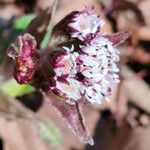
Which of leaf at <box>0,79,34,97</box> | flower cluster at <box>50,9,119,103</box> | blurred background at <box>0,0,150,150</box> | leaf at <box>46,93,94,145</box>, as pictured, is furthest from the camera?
blurred background at <box>0,0,150,150</box>

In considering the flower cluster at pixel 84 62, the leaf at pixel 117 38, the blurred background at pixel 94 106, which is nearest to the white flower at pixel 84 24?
the flower cluster at pixel 84 62

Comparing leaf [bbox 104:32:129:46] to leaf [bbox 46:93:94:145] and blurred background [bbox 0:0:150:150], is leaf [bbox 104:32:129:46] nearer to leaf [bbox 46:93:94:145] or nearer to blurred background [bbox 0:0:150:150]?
leaf [bbox 46:93:94:145]

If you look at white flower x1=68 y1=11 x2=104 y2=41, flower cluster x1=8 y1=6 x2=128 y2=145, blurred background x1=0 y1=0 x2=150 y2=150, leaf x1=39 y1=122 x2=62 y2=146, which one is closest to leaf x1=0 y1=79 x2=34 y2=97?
blurred background x1=0 y1=0 x2=150 y2=150

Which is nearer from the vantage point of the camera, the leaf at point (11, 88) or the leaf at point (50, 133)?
the leaf at point (11, 88)

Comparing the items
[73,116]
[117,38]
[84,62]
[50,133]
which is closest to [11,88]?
[50,133]

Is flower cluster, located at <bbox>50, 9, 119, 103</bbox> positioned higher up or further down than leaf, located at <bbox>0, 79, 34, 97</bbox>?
higher up

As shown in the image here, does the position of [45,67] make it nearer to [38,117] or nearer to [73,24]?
[73,24]

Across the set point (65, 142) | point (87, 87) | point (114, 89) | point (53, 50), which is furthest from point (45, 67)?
point (114, 89)

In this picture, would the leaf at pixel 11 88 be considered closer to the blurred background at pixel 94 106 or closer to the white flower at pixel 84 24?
the blurred background at pixel 94 106
